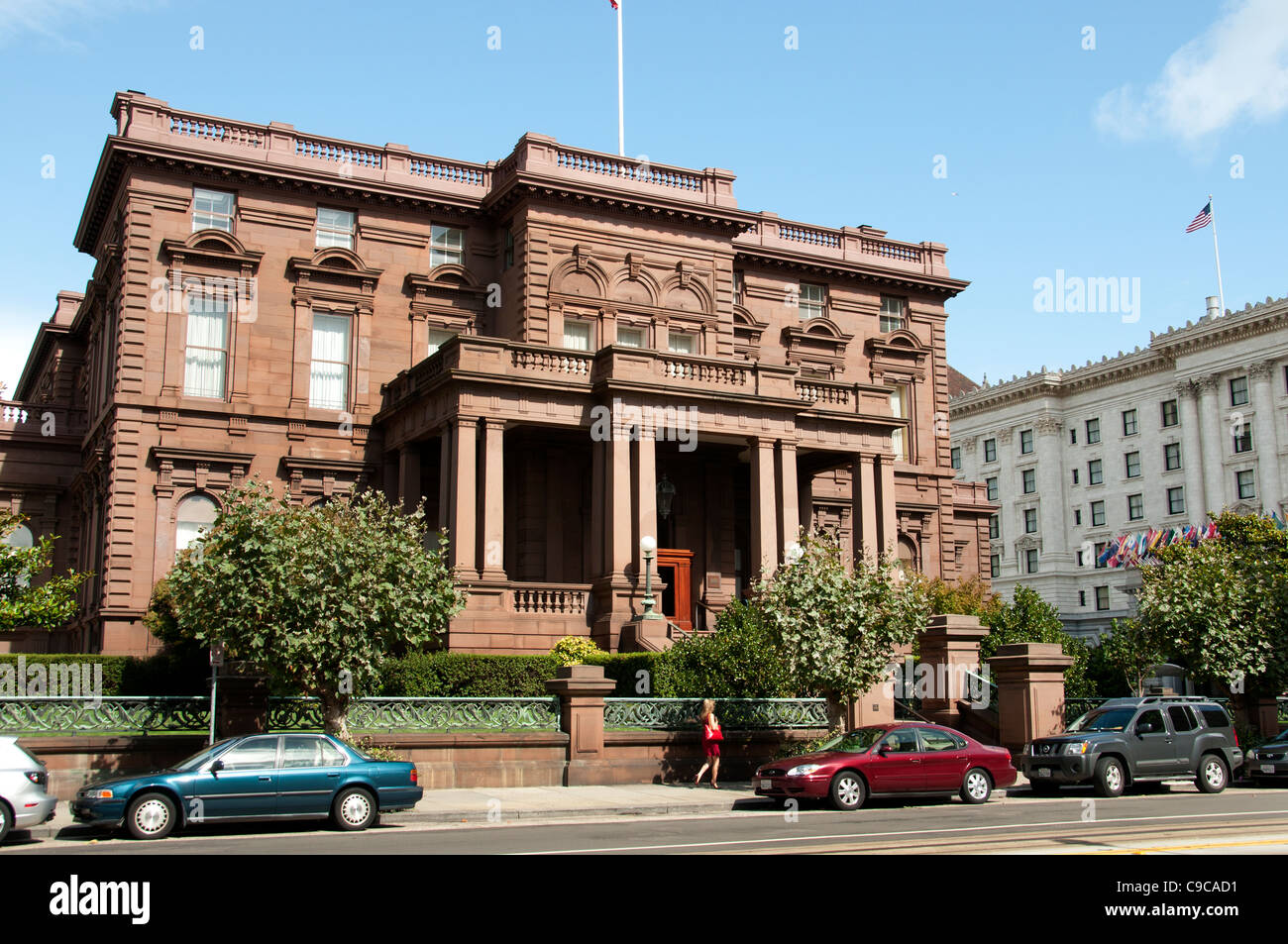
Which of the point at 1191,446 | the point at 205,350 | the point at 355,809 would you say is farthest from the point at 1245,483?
the point at 355,809

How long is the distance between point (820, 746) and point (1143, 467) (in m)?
72.5

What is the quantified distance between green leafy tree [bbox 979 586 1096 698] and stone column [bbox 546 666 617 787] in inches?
490

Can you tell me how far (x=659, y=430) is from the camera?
34.2 meters

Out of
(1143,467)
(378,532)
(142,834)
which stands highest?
(1143,467)

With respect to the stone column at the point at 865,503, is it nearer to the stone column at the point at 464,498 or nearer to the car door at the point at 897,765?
the stone column at the point at 464,498

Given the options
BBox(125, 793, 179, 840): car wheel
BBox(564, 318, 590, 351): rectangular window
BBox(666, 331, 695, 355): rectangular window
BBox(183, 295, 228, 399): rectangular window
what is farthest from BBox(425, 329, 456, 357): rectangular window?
BBox(125, 793, 179, 840): car wheel

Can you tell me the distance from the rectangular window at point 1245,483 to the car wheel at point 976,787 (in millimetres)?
65042

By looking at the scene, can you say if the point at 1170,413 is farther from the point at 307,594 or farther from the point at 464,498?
the point at 307,594

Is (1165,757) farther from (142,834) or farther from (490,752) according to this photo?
(142,834)

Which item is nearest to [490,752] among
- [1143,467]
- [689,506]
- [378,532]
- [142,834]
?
[378,532]

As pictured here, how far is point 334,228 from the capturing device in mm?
38750

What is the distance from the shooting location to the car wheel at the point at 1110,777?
22.8m

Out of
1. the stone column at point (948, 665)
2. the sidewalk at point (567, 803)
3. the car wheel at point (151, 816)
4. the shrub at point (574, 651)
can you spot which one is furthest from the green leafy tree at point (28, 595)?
the stone column at point (948, 665)
